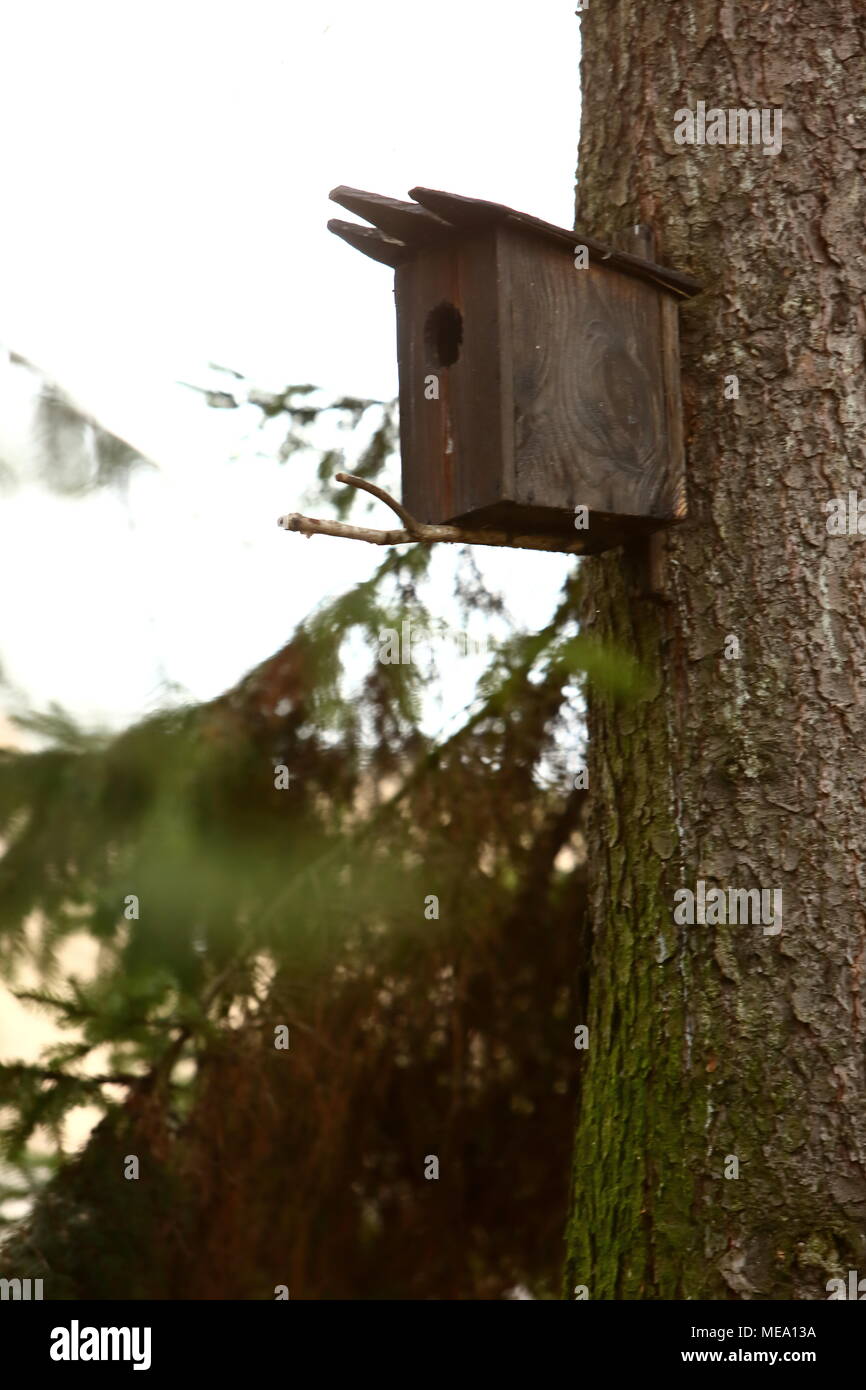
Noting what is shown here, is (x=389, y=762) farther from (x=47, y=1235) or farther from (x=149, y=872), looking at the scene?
(x=47, y=1235)

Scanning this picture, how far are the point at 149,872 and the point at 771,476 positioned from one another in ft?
5.23

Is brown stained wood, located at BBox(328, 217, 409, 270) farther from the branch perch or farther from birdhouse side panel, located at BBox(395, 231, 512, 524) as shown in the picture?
the branch perch

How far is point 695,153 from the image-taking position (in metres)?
2.15

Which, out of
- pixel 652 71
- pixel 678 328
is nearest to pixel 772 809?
pixel 678 328

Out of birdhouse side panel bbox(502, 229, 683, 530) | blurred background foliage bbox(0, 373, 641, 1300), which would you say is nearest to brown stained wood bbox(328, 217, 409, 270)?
birdhouse side panel bbox(502, 229, 683, 530)

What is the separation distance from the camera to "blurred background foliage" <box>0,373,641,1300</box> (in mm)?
2928

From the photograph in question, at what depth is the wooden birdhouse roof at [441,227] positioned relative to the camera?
1.93 meters

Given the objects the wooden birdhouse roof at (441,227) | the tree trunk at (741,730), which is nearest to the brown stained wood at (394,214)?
the wooden birdhouse roof at (441,227)

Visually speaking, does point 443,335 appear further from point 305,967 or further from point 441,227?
point 305,967

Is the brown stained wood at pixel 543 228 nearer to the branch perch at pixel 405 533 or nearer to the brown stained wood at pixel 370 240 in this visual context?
the brown stained wood at pixel 370 240

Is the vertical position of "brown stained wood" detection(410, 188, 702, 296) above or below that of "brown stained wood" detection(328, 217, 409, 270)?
below

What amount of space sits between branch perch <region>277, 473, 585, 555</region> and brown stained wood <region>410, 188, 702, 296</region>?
420 mm

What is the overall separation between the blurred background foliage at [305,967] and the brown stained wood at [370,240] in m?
0.95

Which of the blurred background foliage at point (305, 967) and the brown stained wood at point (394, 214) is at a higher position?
the brown stained wood at point (394, 214)
